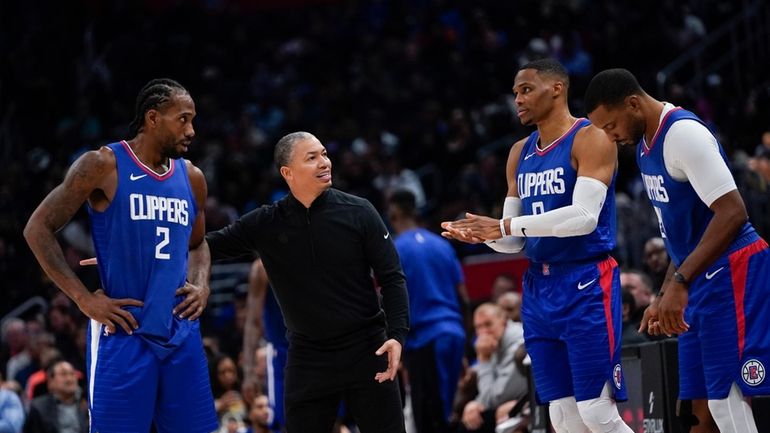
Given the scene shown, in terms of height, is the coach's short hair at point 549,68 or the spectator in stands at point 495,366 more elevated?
the coach's short hair at point 549,68

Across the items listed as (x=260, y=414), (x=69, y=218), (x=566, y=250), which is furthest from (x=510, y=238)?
(x=260, y=414)

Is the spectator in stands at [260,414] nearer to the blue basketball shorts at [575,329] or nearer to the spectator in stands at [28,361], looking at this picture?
the spectator in stands at [28,361]

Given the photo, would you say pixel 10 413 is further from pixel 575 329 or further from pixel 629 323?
pixel 575 329

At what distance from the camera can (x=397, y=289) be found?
19.8ft

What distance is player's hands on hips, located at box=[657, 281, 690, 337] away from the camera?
17.6 ft

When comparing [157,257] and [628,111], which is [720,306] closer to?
[628,111]

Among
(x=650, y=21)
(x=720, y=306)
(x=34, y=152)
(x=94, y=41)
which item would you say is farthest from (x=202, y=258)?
(x=94, y=41)

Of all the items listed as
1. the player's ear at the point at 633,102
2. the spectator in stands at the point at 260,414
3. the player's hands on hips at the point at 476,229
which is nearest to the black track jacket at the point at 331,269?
the player's hands on hips at the point at 476,229

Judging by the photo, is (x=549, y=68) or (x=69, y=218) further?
(x=549, y=68)

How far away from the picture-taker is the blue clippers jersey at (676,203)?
5.52 m

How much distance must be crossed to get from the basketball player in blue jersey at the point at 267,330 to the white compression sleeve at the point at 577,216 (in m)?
3.58

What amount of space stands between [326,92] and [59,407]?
9218 millimetres

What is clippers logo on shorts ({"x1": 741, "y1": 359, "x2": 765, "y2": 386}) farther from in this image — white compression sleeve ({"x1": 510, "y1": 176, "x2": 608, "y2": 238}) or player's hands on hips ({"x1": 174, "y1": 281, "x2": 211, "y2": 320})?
player's hands on hips ({"x1": 174, "y1": 281, "x2": 211, "y2": 320})

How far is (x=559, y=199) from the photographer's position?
598cm
